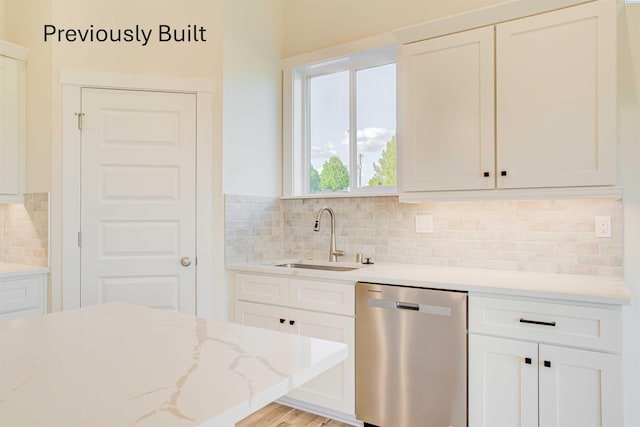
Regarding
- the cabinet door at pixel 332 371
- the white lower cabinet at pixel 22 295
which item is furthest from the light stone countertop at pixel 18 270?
the cabinet door at pixel 332 371

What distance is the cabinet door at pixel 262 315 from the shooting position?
2.63 meters

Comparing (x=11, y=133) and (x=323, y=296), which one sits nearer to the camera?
(x=323, y=296)

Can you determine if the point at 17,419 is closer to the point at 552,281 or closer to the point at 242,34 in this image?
the point at 552,281

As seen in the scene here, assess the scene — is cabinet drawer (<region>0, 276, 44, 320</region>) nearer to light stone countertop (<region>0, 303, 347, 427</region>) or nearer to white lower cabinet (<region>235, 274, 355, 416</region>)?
white lower cabinet (<region>235, 274, 355, 416</region>)

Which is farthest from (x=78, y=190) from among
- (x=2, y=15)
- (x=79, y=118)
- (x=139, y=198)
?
(x=2, y=15)

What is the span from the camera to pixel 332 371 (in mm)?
2447

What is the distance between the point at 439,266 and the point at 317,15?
2181 mm

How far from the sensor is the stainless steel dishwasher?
6.64 feet

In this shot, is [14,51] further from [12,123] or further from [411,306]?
[411,306]

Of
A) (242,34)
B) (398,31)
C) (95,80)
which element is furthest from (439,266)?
(95,80)

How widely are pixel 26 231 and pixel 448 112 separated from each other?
286 cm

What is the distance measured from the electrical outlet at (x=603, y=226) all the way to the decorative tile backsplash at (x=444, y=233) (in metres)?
0.02

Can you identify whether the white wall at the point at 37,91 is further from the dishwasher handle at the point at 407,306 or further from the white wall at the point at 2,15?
the dishwasher handle at the point at 407,306

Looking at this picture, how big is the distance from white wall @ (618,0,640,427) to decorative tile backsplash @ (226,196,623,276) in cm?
17
